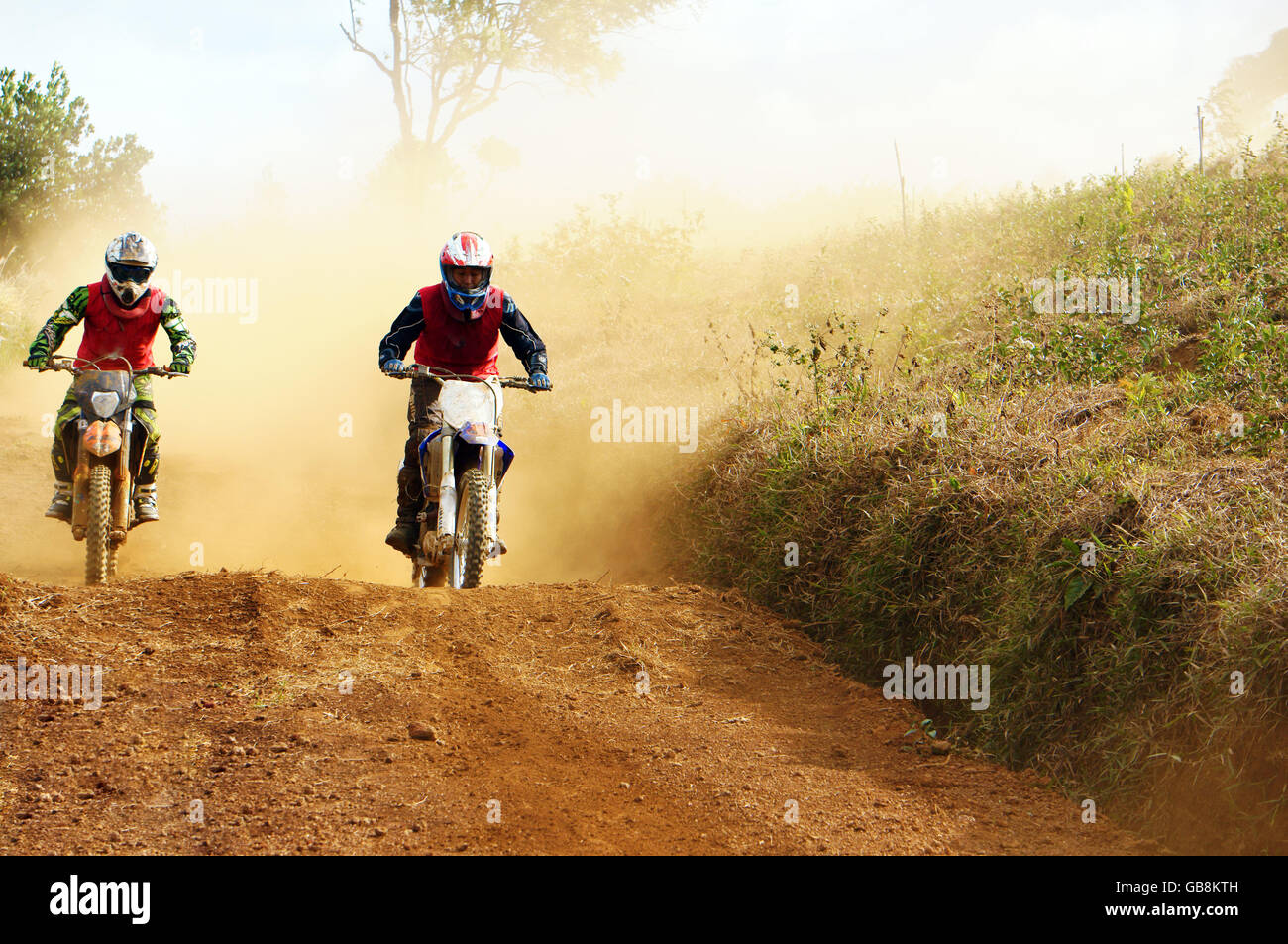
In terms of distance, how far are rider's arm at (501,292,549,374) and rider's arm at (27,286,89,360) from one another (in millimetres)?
3207

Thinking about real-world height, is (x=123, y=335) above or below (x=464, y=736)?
above

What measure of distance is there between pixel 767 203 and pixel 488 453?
2670 cm

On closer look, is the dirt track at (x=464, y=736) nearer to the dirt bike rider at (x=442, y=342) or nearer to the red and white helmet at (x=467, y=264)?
the dirt bike rider at (x=442, y=342)

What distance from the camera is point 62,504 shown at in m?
8.45

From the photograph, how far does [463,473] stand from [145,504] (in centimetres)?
310

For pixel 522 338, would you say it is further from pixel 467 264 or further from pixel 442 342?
pixel 467 264

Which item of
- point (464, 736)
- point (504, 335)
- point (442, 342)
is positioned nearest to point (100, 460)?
point (442, 342)

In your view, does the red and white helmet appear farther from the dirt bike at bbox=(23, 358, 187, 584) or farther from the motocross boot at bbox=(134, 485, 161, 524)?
the motocross boot at bbox=(134, 485, 161, 524)

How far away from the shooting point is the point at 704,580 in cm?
833

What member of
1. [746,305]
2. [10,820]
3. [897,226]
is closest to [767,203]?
[897,226]

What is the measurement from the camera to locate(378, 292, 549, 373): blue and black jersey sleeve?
7852 millimetres
